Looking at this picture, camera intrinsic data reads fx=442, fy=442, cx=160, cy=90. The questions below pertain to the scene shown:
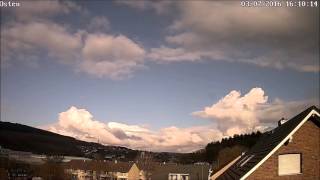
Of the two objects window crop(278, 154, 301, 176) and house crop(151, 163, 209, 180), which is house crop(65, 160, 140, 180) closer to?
house crop(151, 163, 209, 180)

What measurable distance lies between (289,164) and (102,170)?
11878 cm

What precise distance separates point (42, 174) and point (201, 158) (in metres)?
69.3

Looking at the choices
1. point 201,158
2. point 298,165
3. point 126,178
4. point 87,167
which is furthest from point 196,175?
point 201,158

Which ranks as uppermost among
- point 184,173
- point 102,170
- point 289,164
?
point 289,164

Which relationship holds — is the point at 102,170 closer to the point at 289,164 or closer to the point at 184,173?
the point at 184,173

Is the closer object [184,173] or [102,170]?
[184,173]

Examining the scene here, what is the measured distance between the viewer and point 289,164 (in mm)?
19969

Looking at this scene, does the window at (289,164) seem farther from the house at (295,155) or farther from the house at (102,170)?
the house at (102,170)

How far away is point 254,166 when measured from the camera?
19266 millimetres

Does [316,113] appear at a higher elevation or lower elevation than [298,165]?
higher

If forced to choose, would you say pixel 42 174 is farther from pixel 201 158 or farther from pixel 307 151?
pixel 307 151

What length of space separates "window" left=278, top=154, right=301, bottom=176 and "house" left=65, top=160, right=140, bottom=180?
11040 centimetres

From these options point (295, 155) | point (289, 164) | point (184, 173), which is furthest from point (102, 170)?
point (295, 155)

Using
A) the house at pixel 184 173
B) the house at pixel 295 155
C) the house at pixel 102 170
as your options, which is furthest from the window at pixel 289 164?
the house at pixel 102 170
